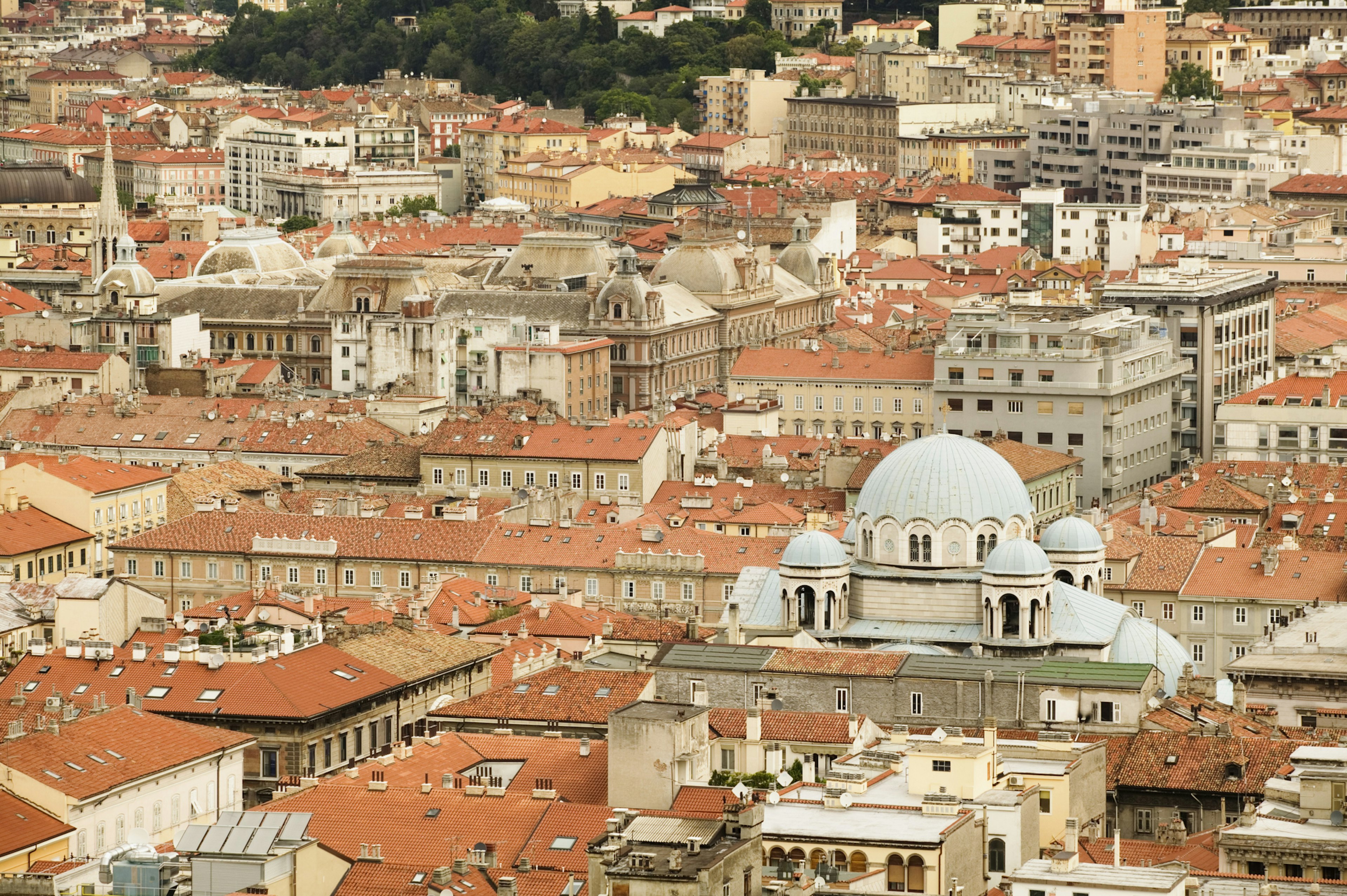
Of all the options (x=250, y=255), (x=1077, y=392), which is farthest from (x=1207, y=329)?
(x=250, y=255)

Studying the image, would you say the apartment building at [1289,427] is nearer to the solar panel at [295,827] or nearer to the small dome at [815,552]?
the small dome at [815,552]

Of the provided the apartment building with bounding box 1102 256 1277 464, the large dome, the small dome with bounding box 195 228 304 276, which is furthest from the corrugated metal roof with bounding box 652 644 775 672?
the small dome with bounding box 195 228 304 276

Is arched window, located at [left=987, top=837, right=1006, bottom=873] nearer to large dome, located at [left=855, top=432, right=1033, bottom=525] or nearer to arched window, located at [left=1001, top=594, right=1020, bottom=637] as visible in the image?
arched window, located at [left=1001, top=594, right=1020, bottom=637]

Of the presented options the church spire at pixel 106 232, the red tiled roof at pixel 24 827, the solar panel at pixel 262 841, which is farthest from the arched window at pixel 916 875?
the church spire at pixel 106 232

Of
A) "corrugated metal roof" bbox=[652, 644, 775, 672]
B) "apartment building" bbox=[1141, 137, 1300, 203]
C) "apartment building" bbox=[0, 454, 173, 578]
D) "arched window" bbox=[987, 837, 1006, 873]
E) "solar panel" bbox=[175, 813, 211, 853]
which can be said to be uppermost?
"apartment building" bbox=[1141, 137, 1300, 203]

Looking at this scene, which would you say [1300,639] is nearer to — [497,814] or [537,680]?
[537,680]

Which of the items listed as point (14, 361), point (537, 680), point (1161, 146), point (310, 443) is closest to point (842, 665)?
point (537, 680)
